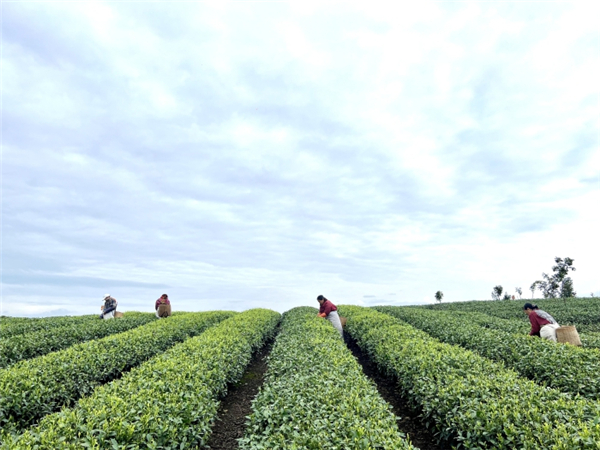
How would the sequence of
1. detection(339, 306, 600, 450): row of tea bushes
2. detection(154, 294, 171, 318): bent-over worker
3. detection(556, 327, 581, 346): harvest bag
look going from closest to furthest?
detection(339, 306, 600, 450): row of tea bushes, detection(556, 327, 581, 346): harvest bag, detection(154, 294, 171, 318): bent-over worker

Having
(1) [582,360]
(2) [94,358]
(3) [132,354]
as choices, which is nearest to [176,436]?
(2) [94,358]

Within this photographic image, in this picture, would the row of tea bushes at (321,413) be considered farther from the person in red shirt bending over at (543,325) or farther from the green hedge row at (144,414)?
the person in red shirt bending over at (543,325)

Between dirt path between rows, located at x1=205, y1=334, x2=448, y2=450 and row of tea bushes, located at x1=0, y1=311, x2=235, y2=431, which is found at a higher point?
row of tea bushes, located at x1=0, y1=311, x2=235, y2=431

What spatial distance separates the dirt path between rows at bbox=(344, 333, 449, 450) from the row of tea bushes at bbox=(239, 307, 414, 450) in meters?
0.67

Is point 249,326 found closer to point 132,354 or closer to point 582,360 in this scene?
point 132,354

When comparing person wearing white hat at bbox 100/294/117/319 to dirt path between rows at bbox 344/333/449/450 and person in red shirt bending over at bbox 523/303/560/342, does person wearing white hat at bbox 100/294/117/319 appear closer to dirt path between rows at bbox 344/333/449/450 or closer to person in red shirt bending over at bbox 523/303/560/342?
dirt path between rows at bbox 344/333/449/450

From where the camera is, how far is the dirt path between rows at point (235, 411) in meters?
6.90

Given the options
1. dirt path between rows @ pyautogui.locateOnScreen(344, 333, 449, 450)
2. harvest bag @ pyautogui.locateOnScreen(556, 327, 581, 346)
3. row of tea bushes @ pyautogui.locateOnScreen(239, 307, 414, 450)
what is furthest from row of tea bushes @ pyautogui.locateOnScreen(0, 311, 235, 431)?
harvest bag @ pyautogui.locateOnScreen(556, 327, 581, 346)

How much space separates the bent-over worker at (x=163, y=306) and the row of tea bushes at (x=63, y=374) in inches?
325

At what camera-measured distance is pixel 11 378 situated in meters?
6.92

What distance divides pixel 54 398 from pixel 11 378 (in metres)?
0.97

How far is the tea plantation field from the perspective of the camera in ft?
13.9

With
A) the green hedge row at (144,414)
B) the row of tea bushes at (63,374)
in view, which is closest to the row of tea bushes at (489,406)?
the green hedge row at (144,414)

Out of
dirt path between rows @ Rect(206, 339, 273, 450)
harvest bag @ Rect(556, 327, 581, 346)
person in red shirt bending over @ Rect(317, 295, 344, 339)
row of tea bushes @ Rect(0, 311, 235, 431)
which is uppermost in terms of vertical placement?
person in red shirt bending over @ Rect(317, 295, 344, 339)
